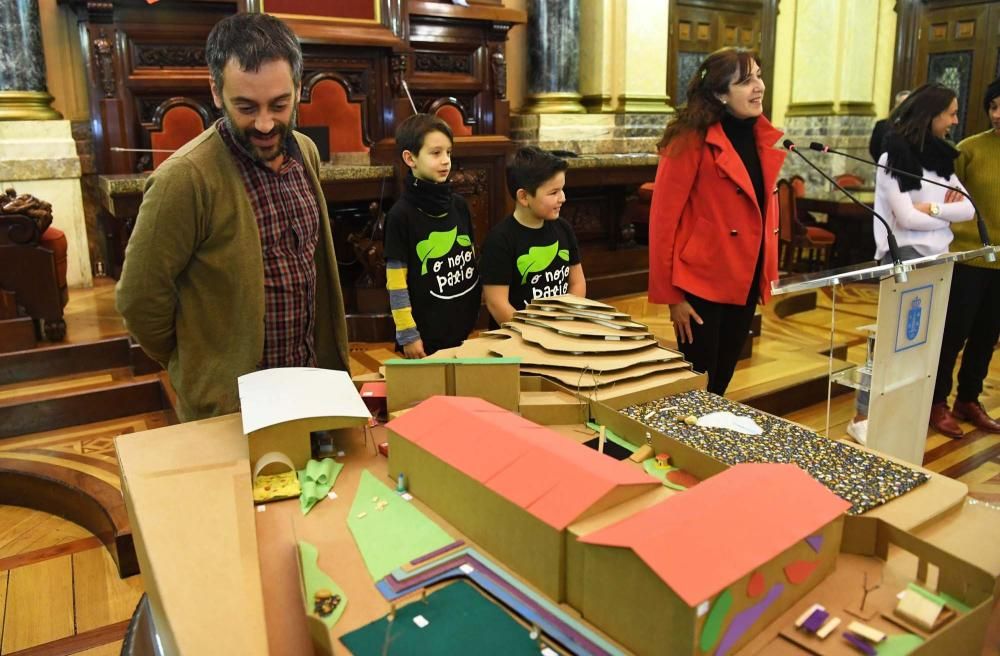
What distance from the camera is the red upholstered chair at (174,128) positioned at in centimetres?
507

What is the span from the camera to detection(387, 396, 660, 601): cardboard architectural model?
0.95 meters

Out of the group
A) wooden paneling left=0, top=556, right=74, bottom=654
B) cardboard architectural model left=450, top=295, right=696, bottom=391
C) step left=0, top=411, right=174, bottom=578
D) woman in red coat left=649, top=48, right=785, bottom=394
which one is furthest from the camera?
step left=0, top=411, right=174, bottom=578

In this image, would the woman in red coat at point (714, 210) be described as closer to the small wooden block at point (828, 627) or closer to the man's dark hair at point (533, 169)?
the man's dark hair at point (533, 169)

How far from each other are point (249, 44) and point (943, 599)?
1.36 meters

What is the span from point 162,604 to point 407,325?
147cm

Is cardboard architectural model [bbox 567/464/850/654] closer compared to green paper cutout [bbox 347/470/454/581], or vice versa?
cardboard architectural model [bbox 567/464/850/654]

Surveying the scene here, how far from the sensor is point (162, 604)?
3.11 ft

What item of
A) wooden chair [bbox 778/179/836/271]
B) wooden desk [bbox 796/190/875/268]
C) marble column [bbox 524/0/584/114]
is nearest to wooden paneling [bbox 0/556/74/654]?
marble column [bbox 524/0/584/114]

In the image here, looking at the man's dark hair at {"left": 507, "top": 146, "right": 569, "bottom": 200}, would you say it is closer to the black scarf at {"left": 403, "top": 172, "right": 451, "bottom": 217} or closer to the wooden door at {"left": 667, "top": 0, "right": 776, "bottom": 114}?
the black scarf at {"left": 403, "top": 172, "right": 451, "bottom": 217}

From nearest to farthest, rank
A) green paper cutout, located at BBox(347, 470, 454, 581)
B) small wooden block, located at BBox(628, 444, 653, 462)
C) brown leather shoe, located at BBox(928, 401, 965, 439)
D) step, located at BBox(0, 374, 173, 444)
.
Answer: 1. green paper cutout, located at BBox(347, 470, 454, 581)
2. small wooden block, located at BBox(628, 444, 653, 462)
3. step, located at BBox(0, 374, 173, 444)
4. brown leather shoe, located at BBox(928, 401, 965, 439)

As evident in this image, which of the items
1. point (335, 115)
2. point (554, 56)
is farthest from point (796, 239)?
point (335, 115)

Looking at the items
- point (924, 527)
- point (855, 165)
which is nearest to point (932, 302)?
point (924, 527)

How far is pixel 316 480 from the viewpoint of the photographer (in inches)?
49.3

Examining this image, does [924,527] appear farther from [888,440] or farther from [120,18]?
[120,18]
